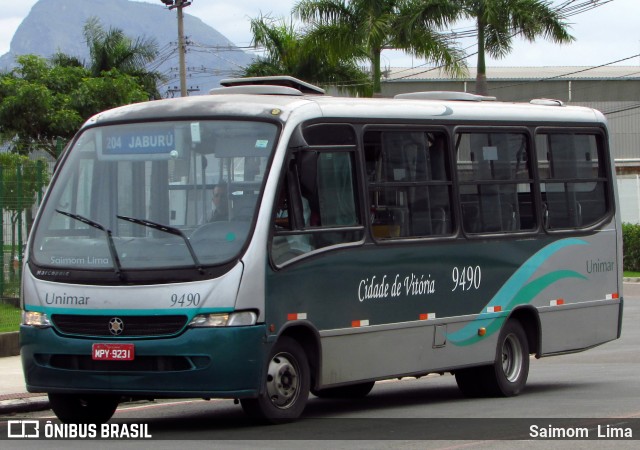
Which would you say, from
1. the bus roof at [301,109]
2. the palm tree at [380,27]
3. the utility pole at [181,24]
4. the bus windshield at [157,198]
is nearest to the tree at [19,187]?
the bus roof at [301,109]

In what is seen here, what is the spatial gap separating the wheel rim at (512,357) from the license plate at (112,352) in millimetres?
4886

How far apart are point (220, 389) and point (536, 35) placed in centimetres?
2720

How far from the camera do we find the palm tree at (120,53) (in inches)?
1829

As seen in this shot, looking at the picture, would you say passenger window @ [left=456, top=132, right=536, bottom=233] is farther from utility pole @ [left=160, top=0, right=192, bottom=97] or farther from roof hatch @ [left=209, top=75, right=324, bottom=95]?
utility pole @ [left=160, top=0, right=192, bottom=97]

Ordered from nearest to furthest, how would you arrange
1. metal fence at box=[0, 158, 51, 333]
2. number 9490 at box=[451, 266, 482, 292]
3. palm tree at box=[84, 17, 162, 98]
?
number 9490 at box=[451, 266, 482, 292] < metal fence at box=[0, 158, 51, 333] < palm tree at box=[84, 17, 162, 98]

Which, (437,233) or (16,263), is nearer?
(437,233)

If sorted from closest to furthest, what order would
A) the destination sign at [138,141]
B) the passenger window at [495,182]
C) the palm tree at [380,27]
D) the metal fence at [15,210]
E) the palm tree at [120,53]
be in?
the destination sign at [138,141], the passenger window at [495,182], the metal fence at [15,210], the palm tree at [380,27], the palm tree at [120,53]

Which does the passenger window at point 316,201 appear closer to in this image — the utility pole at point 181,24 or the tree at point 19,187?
the tree at point 19,187

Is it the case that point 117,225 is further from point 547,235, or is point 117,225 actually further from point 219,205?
point 547,235

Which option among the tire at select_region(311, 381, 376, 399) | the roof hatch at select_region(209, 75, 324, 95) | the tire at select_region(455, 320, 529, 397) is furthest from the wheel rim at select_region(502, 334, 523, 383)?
the roof hatch at select_region(209, 75, 324, 95)

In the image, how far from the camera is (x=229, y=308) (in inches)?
414

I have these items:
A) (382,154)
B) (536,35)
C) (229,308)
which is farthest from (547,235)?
(536,35)

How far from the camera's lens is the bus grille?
34.6ft

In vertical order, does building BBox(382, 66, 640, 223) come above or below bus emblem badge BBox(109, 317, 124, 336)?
above
